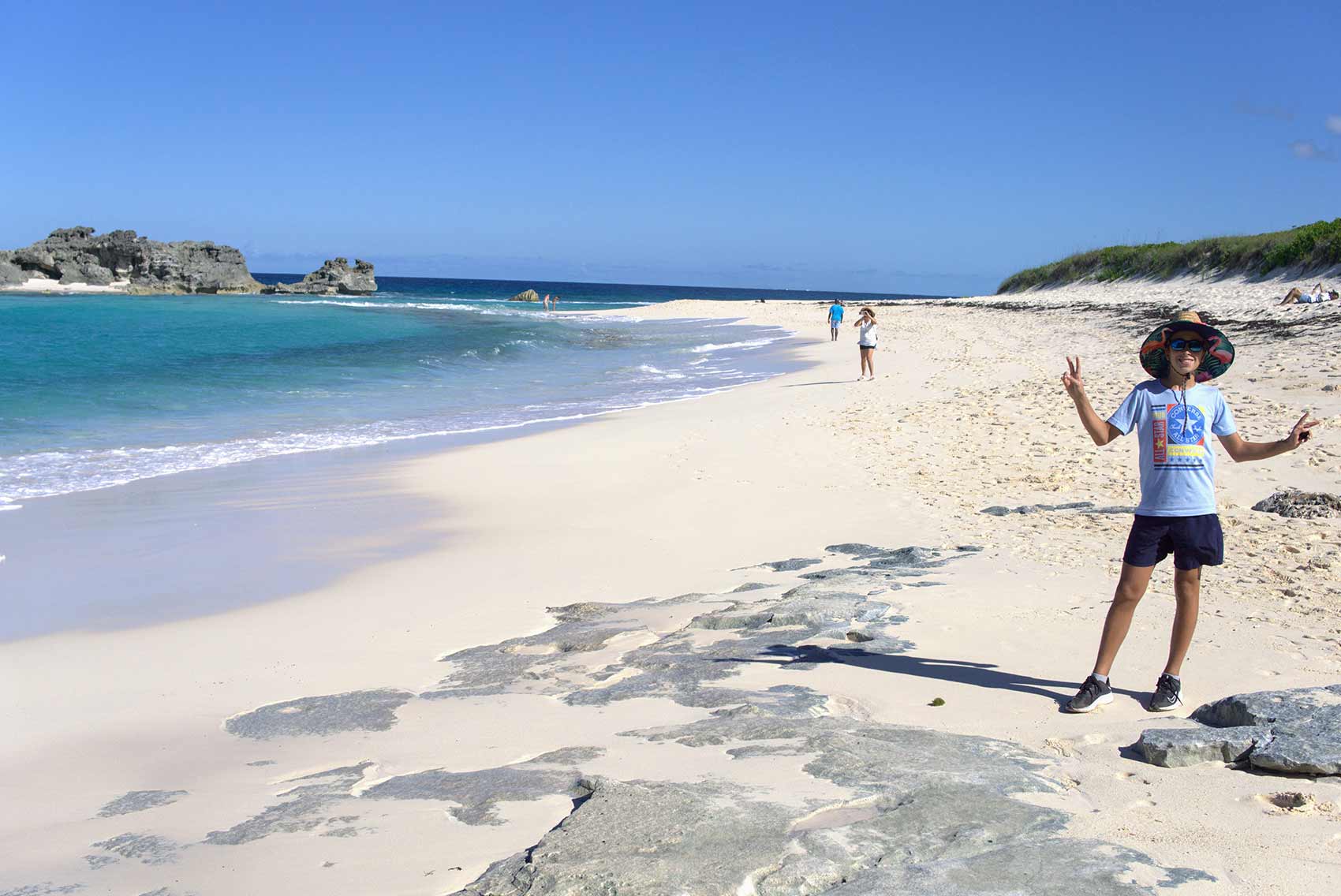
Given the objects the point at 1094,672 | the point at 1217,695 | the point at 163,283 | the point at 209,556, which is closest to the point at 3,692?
the point at 209,556

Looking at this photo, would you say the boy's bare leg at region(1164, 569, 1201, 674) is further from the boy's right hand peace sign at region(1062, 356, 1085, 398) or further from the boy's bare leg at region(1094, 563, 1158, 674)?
the boy's right hand peace sign at region(1062, 356, 1085, 398)

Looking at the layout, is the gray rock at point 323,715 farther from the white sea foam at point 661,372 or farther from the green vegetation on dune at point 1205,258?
the green vegetation on dune at point 1205,258

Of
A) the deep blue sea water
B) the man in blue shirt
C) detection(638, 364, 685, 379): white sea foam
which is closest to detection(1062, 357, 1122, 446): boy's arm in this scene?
the deep blue sea water

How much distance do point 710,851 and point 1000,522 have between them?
5.22 meters

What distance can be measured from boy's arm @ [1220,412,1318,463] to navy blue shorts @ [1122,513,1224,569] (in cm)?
39

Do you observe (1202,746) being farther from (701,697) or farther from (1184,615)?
(701,697)

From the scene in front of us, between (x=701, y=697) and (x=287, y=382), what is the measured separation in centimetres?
1928

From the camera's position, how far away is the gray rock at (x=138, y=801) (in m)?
3.60

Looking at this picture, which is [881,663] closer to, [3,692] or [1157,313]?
[3,692]

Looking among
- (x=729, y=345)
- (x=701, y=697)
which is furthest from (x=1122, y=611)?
(x=729, y=345)

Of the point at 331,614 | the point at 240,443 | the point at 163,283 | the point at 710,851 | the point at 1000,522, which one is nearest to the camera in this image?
the point at 710,851

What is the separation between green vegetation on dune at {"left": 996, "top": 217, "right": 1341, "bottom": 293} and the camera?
29.6 meters

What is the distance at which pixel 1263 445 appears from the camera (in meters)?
4.27

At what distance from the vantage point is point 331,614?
6215 mm
